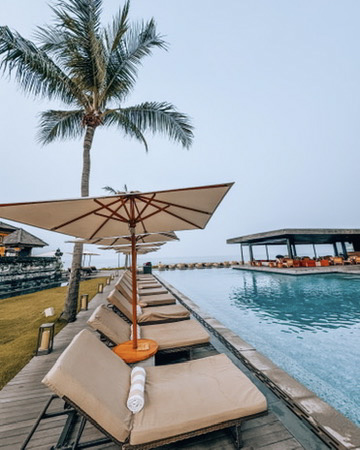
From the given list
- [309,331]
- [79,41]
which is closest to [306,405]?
[309,331]

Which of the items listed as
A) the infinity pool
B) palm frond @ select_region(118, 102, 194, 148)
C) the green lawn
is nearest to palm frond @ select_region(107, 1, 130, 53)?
palm frond @ select_region(118, 102, 194, 148)

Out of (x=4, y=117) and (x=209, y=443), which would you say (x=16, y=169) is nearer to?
(x=4, y=117)

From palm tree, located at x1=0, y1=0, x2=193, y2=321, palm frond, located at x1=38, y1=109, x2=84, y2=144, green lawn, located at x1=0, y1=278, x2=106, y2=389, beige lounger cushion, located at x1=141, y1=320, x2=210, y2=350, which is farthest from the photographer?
palm frond, located at x1=38, y1=109, x2=84, y2=144

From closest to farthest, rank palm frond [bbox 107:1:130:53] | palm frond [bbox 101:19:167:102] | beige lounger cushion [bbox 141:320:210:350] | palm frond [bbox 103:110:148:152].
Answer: beige lounger cushion [bbox 141:320:210:350]
palm frond [bbox 107:1:130:53]
palm frond [bbox 101:19:167:102]
palm frond [bbox 103:110:148:152]

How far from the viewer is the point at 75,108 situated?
7125 mm

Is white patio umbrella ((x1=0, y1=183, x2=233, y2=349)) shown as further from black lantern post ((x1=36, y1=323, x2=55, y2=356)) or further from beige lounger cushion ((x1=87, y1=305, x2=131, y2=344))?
black lantern post ((x1=36, y1=323, x2=55, y2=356))

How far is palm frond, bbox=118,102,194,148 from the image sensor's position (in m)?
7.01

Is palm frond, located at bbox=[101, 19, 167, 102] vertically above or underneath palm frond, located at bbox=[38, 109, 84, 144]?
above

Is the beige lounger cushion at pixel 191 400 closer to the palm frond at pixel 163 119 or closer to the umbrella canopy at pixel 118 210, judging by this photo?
the umbrella canopy at pixel 118 210

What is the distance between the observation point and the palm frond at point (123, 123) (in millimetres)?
7186

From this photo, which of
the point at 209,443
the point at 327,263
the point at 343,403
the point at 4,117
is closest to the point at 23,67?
the point at 209,443

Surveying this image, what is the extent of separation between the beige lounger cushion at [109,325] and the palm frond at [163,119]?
6104 mm

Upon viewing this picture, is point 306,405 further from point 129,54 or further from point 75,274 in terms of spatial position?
point 129,54

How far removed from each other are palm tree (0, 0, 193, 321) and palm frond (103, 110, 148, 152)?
17 centimetres
